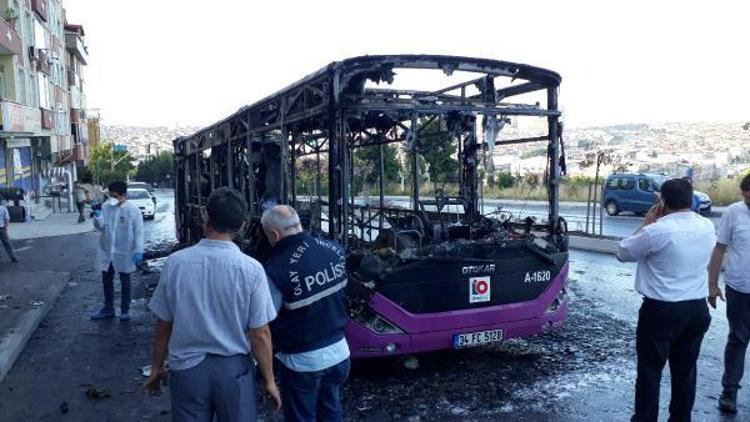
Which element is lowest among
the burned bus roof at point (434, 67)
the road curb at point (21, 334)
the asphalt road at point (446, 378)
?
the asphalt road at point (446, 378)

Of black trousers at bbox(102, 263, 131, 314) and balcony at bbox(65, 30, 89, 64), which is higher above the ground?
balcony at bbox(65, 30, 89, 64)

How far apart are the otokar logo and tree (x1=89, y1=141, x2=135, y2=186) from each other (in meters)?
53.8

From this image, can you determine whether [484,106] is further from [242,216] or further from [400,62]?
[242,216]

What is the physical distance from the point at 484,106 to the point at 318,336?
3.47m

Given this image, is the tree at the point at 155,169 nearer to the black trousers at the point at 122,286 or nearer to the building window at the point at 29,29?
the building window at the point at 29,29

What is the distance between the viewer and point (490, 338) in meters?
5.24

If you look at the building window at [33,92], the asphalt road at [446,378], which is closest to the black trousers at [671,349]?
the asphalt road at [446,378]

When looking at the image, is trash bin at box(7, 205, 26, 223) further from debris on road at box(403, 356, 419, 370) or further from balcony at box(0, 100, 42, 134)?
debris on road at box(403, 356, 419, 370)

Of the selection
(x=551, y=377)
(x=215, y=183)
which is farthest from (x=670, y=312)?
(x=215, y=183)

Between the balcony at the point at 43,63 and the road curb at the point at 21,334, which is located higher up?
the balcony at the point at 43,63

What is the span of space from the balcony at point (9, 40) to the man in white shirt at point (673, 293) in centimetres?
2272

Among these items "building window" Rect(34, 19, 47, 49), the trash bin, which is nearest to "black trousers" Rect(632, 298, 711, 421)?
the trash bin

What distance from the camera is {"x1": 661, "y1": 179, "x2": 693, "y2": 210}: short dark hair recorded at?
3.74m

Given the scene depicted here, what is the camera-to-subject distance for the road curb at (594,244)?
1292cm
